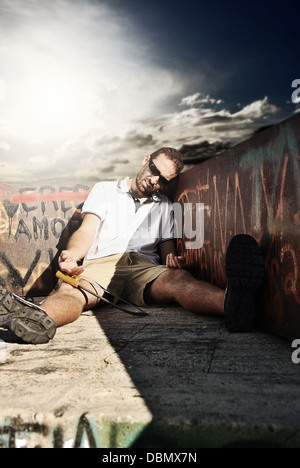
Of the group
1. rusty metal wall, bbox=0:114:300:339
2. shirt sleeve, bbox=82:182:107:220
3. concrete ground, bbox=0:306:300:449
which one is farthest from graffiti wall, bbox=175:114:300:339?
shirt sleeve, bbox=82:182:107:220

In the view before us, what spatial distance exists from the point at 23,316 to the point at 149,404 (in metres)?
1.17

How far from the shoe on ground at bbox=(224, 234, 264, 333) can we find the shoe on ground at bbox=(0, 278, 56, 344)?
1.06 metres

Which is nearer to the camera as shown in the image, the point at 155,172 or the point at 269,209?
the point at 269,209

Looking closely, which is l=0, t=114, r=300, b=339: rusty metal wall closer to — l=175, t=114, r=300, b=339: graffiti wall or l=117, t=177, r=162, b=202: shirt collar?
l=175, t=114, r=300, b=339: graffiti wall

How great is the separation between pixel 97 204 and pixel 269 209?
6.31ft

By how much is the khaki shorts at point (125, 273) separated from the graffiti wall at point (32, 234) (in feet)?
3.47

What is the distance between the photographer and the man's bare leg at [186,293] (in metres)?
3.12

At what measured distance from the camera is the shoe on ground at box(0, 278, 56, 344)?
244 cm

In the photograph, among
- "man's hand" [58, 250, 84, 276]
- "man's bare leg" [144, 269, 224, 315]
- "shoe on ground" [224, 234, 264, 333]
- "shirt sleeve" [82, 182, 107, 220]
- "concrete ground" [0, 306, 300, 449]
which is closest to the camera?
"concrete ground" [0, 306, 300, 449]

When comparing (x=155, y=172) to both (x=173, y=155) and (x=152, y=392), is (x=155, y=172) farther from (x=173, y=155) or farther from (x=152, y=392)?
(x=152, y=392)

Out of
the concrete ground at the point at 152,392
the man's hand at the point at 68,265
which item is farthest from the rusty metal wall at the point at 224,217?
the man's hand at the point at 68,265

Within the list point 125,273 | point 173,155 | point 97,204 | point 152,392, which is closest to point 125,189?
point 97,204

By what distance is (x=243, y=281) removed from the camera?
2537mm
